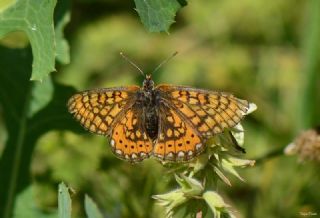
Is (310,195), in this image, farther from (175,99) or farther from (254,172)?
(175,99)

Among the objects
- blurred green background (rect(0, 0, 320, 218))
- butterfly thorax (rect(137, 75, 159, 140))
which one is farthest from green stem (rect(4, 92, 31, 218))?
butterfly thorax (rect(137, 75, 159, 140))

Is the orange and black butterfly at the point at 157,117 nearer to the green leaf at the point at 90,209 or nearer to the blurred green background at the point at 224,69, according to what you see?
the green leaf at the point at 90,209

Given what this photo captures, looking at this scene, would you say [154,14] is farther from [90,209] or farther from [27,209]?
[27,209]

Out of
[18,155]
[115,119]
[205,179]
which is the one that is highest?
[115,119]

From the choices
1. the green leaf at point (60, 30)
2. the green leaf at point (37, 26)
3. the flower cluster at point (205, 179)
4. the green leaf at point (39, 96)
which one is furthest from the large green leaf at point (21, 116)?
the flower cluster at point (205, 179)

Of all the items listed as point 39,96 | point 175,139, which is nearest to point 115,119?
point 175,139

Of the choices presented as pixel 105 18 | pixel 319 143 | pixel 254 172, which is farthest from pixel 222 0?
pixel 319 143
